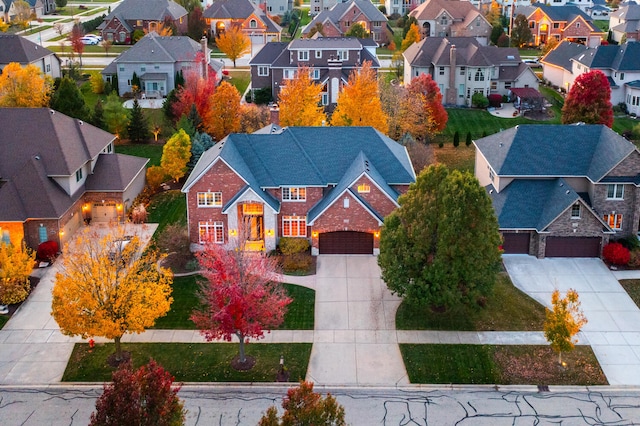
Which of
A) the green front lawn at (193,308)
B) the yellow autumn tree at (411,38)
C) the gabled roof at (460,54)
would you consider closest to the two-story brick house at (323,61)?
the gabled roof at (460,54)

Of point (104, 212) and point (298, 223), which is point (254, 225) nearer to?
point (298, 223)

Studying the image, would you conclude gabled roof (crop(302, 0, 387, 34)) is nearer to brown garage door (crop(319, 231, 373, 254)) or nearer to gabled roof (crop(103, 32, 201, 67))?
gabled roof (crop(103, 32, 201, 67))

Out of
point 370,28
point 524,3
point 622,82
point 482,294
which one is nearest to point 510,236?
point 482,294

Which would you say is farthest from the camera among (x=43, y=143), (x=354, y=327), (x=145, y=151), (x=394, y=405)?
(x=145, y=151)

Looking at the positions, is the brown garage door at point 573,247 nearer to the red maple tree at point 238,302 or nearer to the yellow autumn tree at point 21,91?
the red maple tree at point 238,302

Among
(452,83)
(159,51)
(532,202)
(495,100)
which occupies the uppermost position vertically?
(159,51)

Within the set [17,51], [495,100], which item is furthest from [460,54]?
[17,51]
